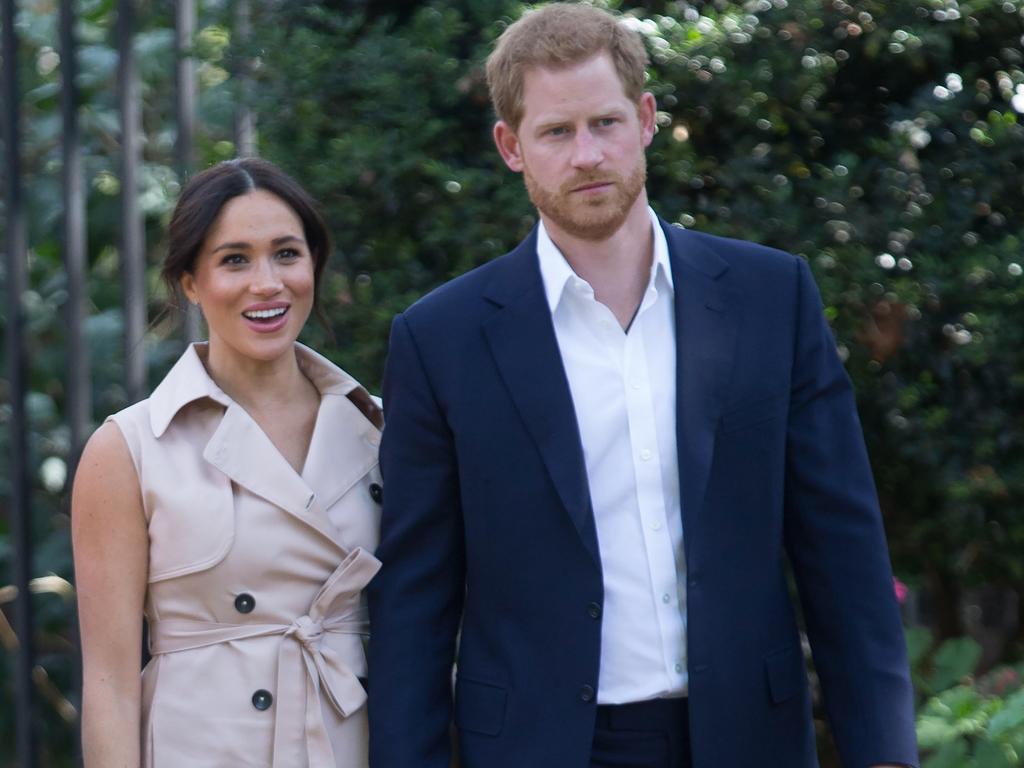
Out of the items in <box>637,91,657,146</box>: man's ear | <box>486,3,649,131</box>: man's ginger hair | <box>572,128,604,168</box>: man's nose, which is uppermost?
<box>486,3,649,131</box>: man's ginger hair

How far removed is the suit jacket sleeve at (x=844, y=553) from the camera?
9.27 ft

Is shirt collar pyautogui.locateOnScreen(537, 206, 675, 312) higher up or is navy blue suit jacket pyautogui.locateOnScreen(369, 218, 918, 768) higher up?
shirt collar pyautogui.locateOnScreen(537, 206, 675, 312)

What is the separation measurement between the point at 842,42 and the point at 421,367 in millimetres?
1930

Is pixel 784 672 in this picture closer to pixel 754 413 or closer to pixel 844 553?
pixel 844 553

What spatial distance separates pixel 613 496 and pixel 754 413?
0.30 m

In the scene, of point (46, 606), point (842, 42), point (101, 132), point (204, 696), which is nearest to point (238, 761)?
point (204, 696)

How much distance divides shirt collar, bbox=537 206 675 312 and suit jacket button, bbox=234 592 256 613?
2.50ft

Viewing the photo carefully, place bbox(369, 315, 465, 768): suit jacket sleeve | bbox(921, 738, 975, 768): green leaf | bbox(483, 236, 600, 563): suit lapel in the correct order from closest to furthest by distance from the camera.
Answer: bbox(483, 236, 600, 563): suit lapel → bbox(369, 315, 465, 768): suit jacket sleeve → bbox(921, 738, 975, 768): green leaf

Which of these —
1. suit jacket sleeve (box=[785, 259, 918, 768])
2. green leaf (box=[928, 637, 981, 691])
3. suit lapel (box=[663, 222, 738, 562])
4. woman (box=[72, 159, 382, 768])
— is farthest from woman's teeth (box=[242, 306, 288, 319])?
green leaf (box=[928, 637, 981, 691])

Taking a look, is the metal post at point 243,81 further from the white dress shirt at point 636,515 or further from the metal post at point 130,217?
the white dress shirt at point 636,515

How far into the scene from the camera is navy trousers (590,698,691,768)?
2730 mm

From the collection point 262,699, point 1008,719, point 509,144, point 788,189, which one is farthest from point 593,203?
point 1008,719

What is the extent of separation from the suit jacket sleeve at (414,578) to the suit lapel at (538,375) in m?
0.16

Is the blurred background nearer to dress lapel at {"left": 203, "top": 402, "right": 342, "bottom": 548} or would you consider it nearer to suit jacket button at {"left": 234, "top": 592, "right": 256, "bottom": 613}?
dress lapel at {"left": 203, "top": 402, "right": 342, "bottom": 548}
